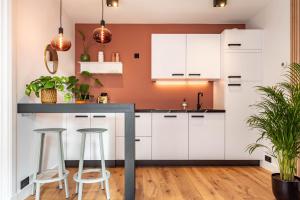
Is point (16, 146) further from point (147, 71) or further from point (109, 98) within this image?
point (147, 71)

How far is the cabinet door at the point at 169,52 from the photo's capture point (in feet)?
13.6

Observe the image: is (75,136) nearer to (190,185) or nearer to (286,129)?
(190,185)

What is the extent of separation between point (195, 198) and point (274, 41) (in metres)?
2.56

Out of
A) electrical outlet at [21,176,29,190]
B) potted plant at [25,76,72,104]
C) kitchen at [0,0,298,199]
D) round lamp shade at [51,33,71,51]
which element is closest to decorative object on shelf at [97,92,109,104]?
kitchen at [0,0,298,199]

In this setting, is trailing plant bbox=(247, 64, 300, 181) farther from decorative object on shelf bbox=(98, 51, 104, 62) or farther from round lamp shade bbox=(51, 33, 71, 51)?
decorative object on shelf bbox=(98, 51, 104, 62)

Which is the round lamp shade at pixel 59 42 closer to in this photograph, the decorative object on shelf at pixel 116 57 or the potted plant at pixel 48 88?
the potted plant at pixel 48 88

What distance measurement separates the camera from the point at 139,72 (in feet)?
14.8

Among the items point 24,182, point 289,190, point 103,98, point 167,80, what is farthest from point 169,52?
point 24,182

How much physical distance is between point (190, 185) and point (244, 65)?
2161 millimetres

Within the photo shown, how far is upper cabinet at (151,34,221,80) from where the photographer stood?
412 cm

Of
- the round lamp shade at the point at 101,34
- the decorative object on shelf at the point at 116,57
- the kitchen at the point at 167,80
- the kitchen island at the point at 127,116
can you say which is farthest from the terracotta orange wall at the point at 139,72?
the kitchen island at the point at 127,116

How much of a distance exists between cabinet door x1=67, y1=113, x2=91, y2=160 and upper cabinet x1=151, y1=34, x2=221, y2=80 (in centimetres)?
149

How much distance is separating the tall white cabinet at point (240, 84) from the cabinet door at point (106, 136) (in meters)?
1.84

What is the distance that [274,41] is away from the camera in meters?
3.53
